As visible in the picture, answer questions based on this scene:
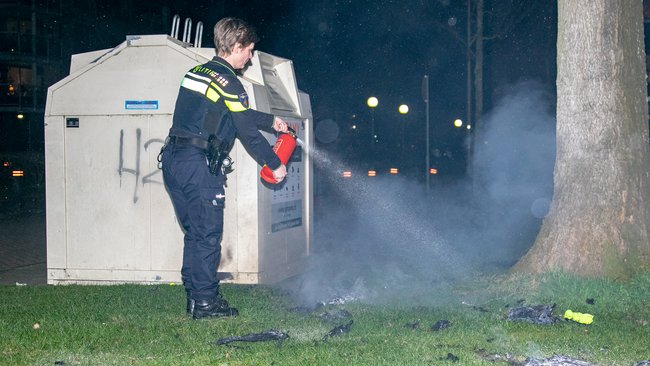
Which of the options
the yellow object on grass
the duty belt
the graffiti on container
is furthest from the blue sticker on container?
the yellow object on grass

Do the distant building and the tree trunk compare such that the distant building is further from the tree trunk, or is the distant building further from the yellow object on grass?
the yellow object on grass

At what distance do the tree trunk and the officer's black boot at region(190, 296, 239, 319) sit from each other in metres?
2.69

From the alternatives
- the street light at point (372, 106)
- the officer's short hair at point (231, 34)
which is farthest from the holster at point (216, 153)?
the street light at point (372, 106)

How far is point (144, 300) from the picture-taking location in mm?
5816

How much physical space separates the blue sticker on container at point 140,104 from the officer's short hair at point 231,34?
5.37 ft

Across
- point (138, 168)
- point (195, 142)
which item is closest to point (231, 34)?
point (195, 142)

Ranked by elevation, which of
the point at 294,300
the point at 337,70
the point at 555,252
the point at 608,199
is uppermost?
the point at 337,70

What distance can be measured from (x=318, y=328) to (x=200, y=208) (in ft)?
4.00

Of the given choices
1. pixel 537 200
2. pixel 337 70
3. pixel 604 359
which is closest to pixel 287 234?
pixel 604 359

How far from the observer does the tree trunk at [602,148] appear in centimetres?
593

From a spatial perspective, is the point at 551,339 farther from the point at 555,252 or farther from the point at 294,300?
the point at 294,300

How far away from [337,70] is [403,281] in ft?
109

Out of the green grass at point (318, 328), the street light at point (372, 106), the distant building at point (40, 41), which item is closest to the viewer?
the green grass at point (318, 328)

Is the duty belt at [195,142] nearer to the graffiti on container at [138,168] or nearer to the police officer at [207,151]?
the police officer at [207,151]
